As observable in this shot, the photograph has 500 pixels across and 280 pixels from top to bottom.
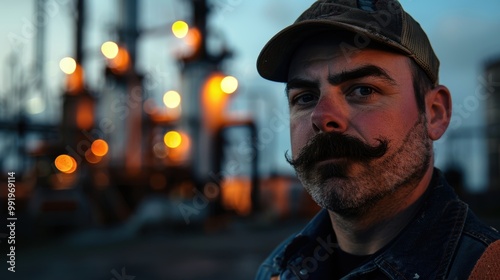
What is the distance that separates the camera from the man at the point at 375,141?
5.78 ft

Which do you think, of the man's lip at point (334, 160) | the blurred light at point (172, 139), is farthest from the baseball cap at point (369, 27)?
the blurred light at point (172, 139)

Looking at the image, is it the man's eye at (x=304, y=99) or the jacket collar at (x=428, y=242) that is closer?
the jacket collar at (x=428, y=242)

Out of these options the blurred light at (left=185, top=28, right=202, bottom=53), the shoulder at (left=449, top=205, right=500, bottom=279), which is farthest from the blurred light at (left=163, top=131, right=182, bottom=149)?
the shoulder at (left=449, top=205, right=500, bottom=279)

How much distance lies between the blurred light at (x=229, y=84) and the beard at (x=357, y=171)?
54.1 ft

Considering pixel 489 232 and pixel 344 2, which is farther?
pixel 344 2

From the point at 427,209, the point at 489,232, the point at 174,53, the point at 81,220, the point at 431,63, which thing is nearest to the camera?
the point at 489,232

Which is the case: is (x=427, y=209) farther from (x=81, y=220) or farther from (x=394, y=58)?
(x=81, y=220)

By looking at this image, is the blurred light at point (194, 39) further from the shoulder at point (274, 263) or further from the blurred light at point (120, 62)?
the shoulder at point (274, 263)

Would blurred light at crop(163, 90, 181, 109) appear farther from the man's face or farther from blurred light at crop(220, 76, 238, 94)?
the man's face

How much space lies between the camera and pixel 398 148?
1.83m

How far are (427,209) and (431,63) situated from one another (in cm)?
54

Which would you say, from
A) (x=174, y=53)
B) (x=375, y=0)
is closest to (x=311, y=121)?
(x=375, y=0)

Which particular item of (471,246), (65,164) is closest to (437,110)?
(471,246)

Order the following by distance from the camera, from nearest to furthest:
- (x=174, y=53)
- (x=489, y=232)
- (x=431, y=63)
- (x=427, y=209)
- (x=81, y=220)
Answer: (x=489, y=232) → (x=427, y=209) → (x=431, y=63) → (x=81, y=220) → (x=174, y=53)
